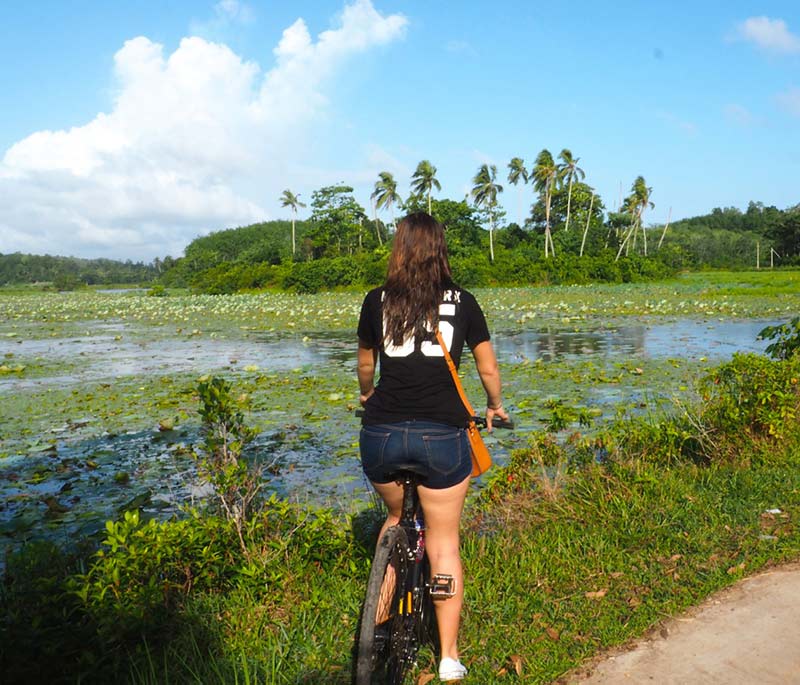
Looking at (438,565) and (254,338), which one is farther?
(254,338)

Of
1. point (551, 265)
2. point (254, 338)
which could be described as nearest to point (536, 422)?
point (254, 338)

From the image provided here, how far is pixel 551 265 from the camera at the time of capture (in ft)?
153

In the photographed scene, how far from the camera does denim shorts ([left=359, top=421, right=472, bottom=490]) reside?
7.98ft

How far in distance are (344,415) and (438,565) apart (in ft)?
17.1

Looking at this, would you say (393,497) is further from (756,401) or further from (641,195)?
(641,195)

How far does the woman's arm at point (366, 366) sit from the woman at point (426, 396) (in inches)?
4.5

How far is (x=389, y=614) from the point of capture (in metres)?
2.51

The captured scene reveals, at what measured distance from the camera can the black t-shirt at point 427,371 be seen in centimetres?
246

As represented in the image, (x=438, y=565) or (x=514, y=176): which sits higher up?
(x=514, y=176)

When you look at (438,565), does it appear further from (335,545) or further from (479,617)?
(335,545)

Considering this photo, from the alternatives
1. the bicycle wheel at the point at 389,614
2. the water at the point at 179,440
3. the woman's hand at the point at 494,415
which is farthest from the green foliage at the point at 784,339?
the bicycle wheel at the point at 389,614

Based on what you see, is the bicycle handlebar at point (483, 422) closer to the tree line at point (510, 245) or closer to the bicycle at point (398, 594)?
the bicycle at point (398, 594)

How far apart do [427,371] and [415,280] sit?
0.33 m

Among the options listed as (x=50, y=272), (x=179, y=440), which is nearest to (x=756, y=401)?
(x=179, y=440)
